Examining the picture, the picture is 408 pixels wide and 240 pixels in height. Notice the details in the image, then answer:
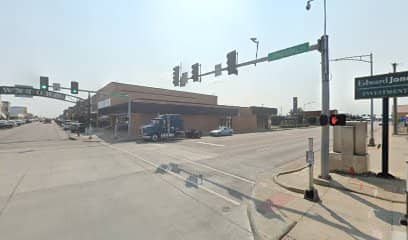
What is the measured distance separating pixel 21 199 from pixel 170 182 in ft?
14.4

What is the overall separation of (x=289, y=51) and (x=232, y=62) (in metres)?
4.12

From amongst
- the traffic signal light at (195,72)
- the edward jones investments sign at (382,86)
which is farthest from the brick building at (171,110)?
the edward jones investments sign at (382,86)

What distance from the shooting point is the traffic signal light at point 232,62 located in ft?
42.8

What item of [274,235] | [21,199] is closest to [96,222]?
[21,199]

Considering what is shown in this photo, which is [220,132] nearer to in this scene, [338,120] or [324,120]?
[324,120]

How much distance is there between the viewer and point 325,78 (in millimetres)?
7922

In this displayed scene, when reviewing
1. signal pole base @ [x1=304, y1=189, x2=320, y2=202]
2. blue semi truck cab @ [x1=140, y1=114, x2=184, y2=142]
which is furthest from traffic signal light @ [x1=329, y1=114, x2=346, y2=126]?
blue semi truck cab @ [x1=140, y1=114, x2=184, y2=142]

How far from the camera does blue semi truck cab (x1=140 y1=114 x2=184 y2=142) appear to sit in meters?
24.0

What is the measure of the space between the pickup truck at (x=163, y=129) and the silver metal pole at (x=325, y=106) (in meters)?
19.1

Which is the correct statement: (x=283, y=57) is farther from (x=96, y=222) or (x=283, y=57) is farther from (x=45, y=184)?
(x=45, y=184)

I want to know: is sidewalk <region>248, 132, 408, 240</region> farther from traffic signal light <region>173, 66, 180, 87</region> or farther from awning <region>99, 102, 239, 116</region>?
awning <region>99, 102, 239, 116</region>

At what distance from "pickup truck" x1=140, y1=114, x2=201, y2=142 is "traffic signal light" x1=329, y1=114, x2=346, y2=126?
1954 cm

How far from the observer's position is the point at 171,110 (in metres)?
31.8

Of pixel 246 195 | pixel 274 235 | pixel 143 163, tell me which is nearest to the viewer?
pixel 274 235
